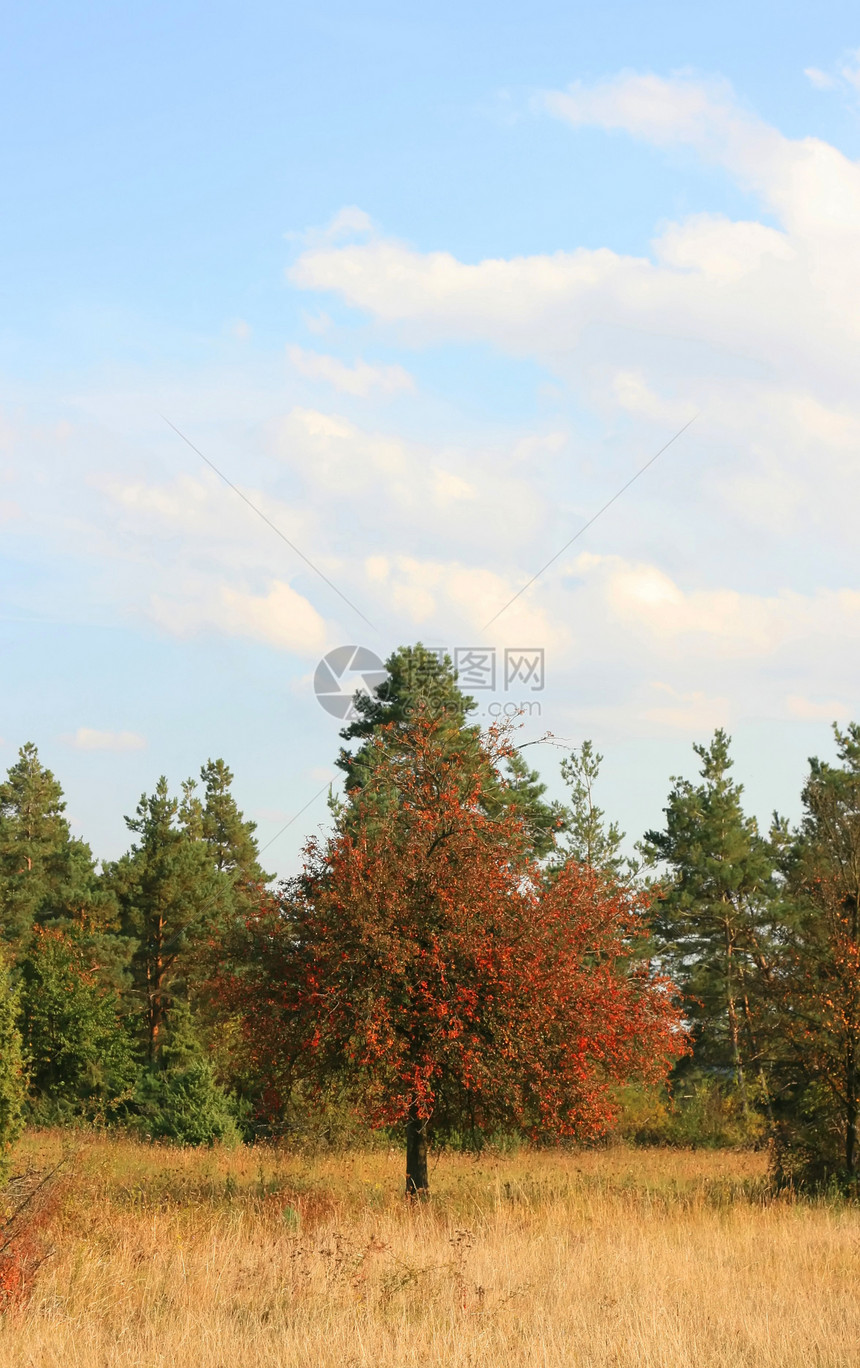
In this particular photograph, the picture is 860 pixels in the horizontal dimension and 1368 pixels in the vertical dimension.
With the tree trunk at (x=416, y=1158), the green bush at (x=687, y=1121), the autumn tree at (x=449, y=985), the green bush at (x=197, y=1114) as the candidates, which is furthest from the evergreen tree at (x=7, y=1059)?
the green bush at (x=687, y=1121)

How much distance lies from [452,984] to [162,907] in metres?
35.4

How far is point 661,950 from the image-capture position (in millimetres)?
47812

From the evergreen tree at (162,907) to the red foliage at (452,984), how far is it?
3142cm

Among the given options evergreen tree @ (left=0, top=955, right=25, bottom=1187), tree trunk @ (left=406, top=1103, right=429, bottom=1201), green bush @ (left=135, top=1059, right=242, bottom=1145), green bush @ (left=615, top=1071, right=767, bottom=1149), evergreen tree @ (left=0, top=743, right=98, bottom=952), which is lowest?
green bush @ (left=615, top=1071, right=767, bottom=1149)

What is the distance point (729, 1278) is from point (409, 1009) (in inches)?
212

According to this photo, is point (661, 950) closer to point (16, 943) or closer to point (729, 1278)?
point (16, 943)

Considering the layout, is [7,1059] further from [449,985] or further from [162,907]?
[162,907]

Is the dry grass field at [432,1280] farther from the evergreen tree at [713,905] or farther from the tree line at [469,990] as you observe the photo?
the evergreen tree at [713,905]

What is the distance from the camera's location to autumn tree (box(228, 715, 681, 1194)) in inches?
556

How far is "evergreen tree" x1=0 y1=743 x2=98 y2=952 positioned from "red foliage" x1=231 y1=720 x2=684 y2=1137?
35.2 metres

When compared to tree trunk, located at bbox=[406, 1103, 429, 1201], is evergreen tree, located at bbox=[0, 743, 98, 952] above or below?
above

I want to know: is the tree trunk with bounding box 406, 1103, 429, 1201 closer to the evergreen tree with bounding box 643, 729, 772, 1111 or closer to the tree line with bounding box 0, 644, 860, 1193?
the tree line with bounding box 0, 644, 860, 1193

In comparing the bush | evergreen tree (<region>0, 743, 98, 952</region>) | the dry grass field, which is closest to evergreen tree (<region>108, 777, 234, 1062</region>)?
evergreen tree (<region>0, 743, 98, 952</region>)

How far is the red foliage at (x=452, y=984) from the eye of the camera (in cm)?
1411
